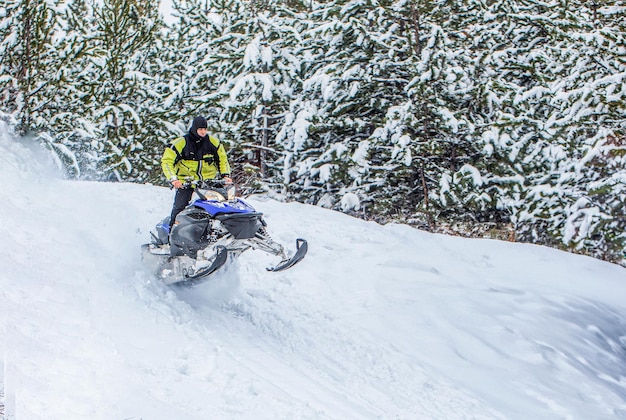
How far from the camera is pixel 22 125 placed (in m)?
16.6

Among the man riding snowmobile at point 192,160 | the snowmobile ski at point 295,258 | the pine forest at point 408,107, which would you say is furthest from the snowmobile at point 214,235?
Result: the pine forest at point 408,107

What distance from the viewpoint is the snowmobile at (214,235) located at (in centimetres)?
725

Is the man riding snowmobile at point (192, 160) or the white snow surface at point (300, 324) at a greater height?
the man riding snowmobile at point (192, 160)

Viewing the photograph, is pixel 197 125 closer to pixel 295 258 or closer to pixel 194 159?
pixel 194 159

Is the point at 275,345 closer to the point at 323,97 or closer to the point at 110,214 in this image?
the point at 110,214

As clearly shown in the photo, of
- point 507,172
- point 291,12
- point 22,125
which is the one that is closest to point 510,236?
point 507,172

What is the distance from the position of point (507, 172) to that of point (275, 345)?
984cm

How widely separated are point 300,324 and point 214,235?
1742mm

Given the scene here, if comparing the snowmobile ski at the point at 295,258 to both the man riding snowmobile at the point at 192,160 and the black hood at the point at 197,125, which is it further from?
the black hood at the point at 197,125

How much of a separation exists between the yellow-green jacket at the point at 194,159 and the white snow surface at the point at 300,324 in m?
1.46

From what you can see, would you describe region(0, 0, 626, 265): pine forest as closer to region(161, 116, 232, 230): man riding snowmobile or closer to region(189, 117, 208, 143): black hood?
region(161, 116, 232, 230): man riding snowmobile

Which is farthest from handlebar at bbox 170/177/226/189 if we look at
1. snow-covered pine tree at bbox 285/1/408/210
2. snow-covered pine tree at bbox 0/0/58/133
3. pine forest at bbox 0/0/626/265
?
snow-covered pine tree at bbox 0/0/58/133

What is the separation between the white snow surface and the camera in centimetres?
500

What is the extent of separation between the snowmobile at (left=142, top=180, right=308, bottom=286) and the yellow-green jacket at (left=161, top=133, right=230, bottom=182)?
322 mm
